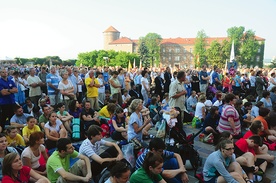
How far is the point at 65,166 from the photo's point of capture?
3814mm

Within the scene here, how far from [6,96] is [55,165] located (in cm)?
361

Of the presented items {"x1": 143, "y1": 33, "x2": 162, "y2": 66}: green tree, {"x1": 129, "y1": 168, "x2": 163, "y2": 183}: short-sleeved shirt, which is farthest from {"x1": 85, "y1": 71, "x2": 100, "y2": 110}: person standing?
{"x1": 143, "y1": 33, "x2": 162, "y2": 66}: green tree

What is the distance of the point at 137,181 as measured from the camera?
3.22 metres

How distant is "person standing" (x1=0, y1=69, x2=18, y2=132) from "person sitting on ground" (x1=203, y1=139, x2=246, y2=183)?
4985mm

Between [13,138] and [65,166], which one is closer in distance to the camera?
[65,166]

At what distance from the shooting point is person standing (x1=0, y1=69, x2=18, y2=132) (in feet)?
20.7

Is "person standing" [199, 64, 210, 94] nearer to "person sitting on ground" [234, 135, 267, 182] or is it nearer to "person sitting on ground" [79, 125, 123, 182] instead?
"person sitting on ground" [234, 135, 267, 182]

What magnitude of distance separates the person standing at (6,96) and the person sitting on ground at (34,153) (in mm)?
2803

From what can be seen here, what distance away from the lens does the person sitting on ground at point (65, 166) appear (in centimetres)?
359

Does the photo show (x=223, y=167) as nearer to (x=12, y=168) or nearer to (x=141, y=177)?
(x=141, y=177)

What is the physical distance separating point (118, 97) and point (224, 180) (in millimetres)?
6328

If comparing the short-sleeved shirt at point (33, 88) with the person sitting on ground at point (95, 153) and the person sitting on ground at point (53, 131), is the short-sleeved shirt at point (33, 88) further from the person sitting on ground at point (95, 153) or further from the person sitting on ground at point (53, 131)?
the person sitting on ground at point (95, 153)

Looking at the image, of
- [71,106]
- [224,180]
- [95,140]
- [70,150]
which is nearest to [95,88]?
[71,106]

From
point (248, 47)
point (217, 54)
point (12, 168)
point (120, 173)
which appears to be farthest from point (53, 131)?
point (248, 47)
